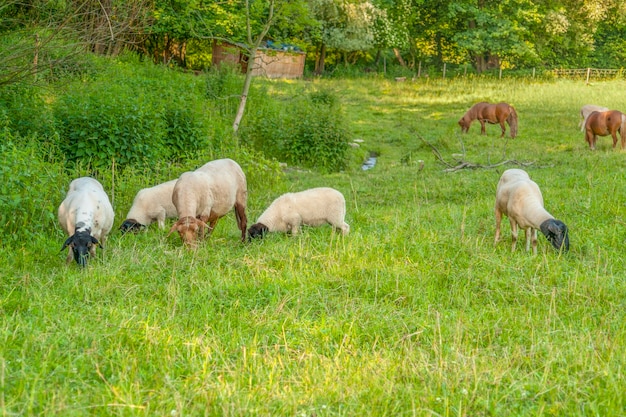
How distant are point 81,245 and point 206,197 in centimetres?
217

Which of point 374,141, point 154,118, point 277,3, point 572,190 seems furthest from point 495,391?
point 374,141

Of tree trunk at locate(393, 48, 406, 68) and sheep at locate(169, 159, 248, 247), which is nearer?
sheep at locate(169, 159, 248, 247)

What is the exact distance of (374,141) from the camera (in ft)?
73.5

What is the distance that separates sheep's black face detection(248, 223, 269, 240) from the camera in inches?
366

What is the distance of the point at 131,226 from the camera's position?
33.2 ft

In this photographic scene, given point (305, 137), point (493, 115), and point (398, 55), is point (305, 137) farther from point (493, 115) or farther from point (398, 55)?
point (398, 55)

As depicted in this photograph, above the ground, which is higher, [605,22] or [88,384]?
[605,22]

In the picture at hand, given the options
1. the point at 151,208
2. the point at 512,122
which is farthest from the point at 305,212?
the point at 512,122

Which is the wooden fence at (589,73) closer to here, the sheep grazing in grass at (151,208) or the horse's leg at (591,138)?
the horse's leg at (591,138)

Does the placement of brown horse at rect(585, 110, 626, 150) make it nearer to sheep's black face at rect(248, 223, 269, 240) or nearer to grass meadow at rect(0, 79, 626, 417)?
grass meadow at rect(0, 79, 626, 417)

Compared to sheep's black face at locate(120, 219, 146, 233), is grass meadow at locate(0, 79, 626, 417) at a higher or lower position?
higher

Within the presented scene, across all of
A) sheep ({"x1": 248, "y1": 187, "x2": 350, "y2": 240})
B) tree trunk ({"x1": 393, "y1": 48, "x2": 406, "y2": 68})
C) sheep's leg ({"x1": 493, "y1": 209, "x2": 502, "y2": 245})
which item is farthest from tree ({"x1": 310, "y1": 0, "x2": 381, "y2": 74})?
sheep's leg ({"x1": 493, "y1": 209, "x2": 502, "y2": 245})

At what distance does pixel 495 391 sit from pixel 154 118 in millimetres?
10387

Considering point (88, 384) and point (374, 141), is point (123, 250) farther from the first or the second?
point (374, 141)
